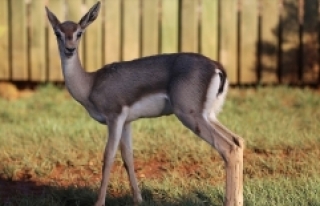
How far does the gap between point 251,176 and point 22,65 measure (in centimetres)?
506

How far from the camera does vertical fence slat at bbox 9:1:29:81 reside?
11.2m

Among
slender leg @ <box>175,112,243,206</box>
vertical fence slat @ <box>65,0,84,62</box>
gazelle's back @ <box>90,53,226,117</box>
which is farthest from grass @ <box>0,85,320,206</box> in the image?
vertical fence slat @ <box>65,0,84,62</box>

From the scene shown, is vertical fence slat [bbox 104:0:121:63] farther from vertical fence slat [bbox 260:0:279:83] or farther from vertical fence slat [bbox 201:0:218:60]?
vertical fence slat [bbox 260:0:279:83]

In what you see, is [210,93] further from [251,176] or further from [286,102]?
[286,102]

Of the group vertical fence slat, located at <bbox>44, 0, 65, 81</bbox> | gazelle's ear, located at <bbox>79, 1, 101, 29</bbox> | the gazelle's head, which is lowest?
vertical fence slat, located at <bbox>44, 0, 65, 81</bbox>

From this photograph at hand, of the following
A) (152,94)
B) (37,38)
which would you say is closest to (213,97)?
(152,94)

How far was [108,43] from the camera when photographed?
1127 centimetres

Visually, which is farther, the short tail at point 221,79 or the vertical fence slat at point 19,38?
the vertical fence slat at point 19,38

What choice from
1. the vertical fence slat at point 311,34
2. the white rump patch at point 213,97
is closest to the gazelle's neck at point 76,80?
the white rump patch at point 213,97

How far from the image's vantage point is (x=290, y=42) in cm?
1114

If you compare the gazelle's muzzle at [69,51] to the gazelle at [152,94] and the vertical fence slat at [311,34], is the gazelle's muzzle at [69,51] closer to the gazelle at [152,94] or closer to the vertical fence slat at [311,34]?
the gazelle at [152,94]

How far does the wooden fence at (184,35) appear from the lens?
1111cm

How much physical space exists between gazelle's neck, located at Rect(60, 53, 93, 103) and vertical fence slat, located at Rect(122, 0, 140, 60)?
15.4 ft

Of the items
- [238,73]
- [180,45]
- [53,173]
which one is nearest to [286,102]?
[238,73]
